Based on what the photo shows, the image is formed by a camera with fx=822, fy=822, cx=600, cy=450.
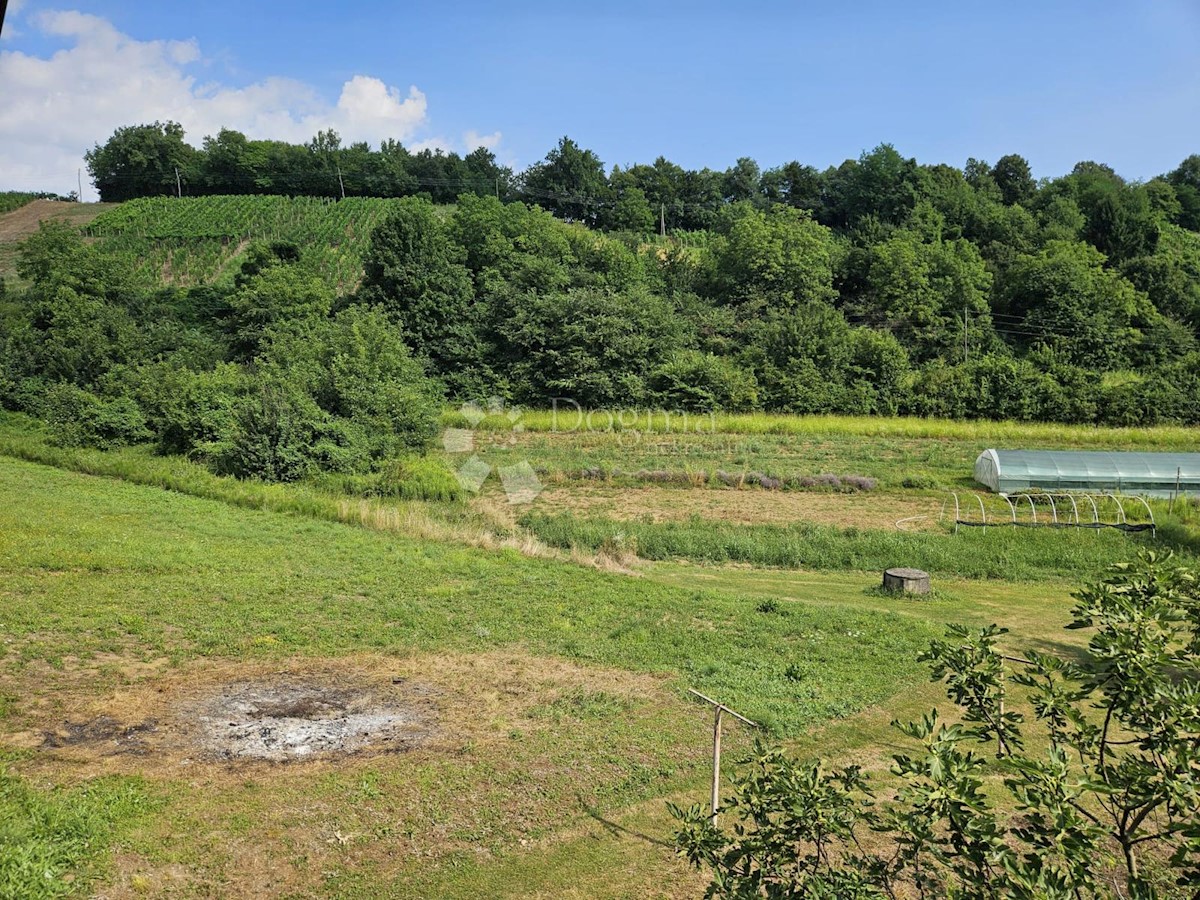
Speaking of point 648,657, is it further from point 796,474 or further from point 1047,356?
point 1047,356

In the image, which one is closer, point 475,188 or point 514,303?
point 514,303

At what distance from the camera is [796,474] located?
90.5ft

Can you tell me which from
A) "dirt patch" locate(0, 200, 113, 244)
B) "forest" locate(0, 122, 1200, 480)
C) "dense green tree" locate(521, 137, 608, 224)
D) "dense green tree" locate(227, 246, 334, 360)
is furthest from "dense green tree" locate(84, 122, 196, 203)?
"dense green tree" locate(227, 246, 334, 360)

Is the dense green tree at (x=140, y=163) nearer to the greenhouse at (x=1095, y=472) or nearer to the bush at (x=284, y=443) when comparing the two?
the bush at (x=284, y=443)

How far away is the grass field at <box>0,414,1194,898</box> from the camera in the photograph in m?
6.94

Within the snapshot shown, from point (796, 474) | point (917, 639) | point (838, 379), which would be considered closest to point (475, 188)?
point (838, 379)

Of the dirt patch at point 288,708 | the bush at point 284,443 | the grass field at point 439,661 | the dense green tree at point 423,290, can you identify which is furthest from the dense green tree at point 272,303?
the dirt patch at point 288,708

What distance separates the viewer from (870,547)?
1912 cm

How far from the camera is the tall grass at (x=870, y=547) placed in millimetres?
18125

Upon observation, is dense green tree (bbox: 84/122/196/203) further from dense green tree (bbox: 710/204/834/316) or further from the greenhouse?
the greenhouse

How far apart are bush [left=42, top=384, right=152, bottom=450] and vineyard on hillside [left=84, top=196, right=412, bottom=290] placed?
88.8 ft

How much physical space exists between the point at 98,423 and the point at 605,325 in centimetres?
2232

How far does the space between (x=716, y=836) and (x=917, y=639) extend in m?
9.50

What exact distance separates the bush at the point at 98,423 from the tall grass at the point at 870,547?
18.1m
